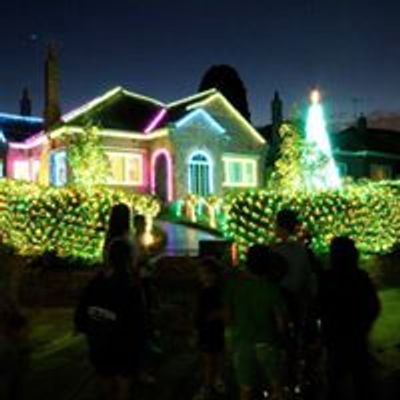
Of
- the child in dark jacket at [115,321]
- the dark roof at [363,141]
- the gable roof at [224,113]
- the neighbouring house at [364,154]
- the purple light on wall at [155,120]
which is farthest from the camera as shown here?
the dark roof at [363,141]

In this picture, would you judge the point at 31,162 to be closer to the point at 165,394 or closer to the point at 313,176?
the point at 313,176

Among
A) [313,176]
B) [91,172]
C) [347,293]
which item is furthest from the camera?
[91,172]

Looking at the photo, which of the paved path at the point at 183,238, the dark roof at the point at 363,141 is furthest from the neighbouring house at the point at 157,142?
the dark roof at the point at 363,141

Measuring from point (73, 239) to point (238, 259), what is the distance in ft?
13.8

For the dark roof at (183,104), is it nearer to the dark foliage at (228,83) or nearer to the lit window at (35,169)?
the lit window at (35,169)

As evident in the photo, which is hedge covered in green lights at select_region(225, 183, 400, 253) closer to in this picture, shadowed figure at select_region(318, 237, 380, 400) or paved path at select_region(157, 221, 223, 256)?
paved path at select_region(157, 221, 223, 256)

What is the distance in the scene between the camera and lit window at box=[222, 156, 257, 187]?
35531mm

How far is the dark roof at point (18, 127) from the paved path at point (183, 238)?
10954 mm

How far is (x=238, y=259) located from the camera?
19.2 m

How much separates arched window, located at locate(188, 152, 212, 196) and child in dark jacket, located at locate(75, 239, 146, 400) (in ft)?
88.2

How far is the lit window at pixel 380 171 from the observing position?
159ft

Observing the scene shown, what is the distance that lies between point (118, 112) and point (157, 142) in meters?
2.27

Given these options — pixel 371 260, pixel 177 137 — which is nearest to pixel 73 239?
pixel 371 260

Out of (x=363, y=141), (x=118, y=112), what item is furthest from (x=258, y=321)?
(x=363, y=141)
